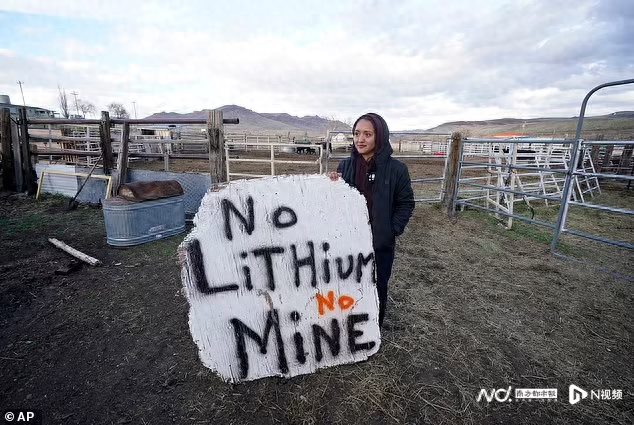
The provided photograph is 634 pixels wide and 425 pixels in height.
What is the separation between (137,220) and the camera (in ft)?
13.6

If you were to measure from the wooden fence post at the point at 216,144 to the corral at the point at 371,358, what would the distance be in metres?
1.23

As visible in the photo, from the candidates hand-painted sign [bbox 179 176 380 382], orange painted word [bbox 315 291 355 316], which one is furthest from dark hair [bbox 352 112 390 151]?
orange painted word [bbox 315 291 355 316]

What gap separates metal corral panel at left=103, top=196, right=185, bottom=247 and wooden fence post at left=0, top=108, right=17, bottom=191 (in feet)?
15.8

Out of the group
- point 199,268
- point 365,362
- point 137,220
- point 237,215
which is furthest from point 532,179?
point 199,268

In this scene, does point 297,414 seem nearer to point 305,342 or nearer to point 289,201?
point 305,342

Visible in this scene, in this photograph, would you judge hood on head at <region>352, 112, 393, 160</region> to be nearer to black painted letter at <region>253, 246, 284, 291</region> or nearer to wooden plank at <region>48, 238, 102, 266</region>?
black painted letter at <region>253, 246, 284, 291</region>

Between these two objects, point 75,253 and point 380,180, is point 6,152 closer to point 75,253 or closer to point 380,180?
point 75,253

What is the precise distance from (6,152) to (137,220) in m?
5.21

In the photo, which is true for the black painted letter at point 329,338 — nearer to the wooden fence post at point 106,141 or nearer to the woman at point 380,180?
the woman at point 380,180

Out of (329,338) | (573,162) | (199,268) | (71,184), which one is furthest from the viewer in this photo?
(71,184)

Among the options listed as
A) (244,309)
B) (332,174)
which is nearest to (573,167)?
(332,174)

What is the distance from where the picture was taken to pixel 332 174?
1.79 metres

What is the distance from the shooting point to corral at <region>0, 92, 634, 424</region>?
1.80m

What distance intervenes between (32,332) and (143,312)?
76 cm
